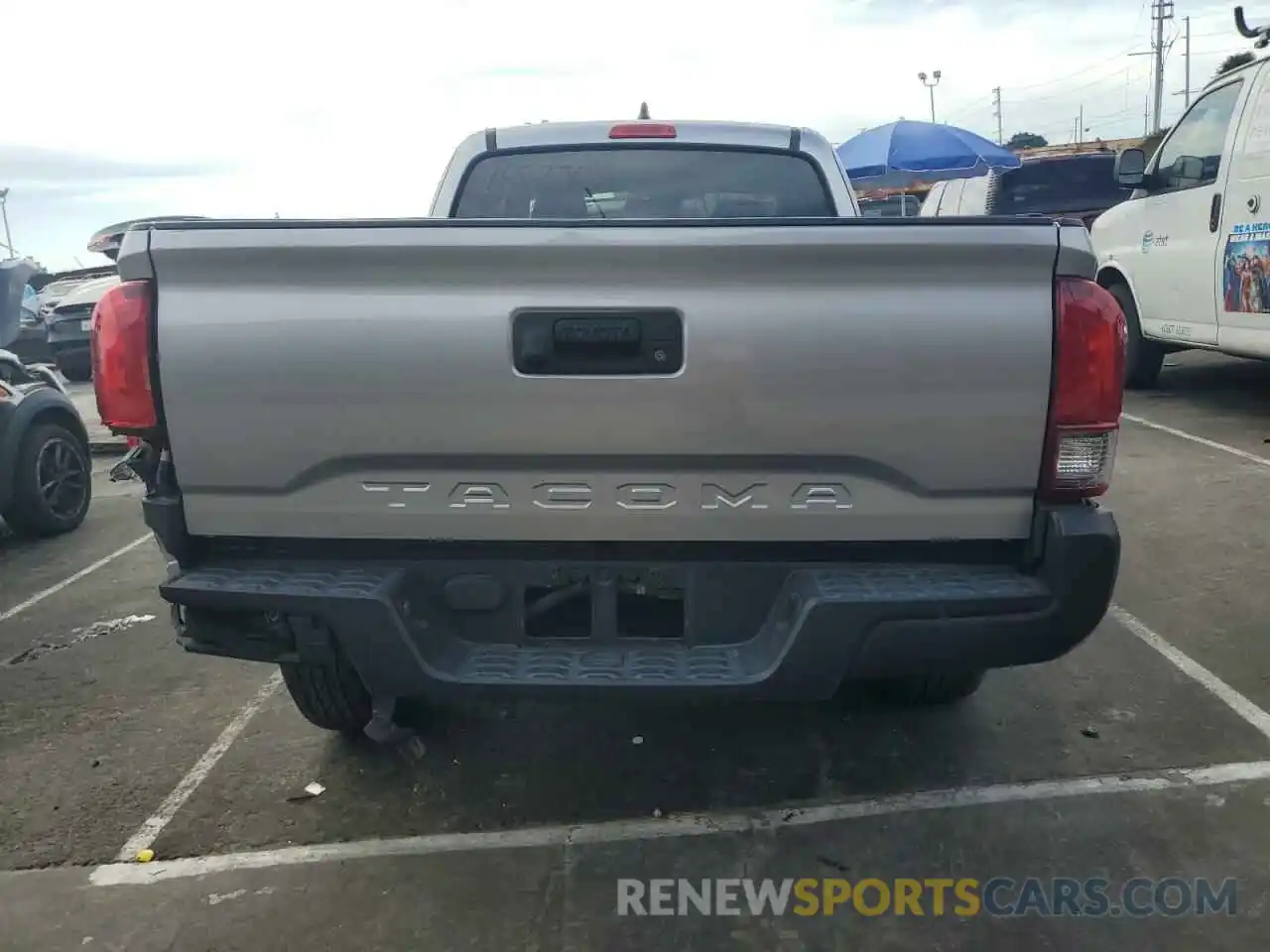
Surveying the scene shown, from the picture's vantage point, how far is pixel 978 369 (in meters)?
2.29

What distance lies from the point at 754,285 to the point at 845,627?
2.69 ft

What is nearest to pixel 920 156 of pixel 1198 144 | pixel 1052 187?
pixel 1052 187

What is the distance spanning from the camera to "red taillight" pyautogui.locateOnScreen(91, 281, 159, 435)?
2344 millimetres

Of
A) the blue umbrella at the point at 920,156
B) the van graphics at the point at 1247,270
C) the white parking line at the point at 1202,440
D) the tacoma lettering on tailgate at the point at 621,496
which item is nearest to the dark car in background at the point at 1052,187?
the blue umbrella at the point at 920,156

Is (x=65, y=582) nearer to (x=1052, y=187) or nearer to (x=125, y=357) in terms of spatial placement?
(x=125, y=357)

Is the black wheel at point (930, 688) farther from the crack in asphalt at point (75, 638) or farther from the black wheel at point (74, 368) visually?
the black wheel at point (74, 368)

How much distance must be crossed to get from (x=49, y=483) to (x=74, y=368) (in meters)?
9.73

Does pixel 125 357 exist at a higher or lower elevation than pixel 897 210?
lower

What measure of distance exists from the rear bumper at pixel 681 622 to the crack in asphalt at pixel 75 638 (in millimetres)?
2328

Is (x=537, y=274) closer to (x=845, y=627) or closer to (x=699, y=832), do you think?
(x=845, y=627)

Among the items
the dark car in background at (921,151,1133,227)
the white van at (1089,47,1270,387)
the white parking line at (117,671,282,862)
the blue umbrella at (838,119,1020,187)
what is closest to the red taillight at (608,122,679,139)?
the white parking line at (117,671,282,862)

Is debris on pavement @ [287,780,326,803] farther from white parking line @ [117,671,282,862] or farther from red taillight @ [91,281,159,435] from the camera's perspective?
red taillight @ [91,281,159,435]

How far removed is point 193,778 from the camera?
324 cm

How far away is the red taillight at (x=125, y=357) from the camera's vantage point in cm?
234
